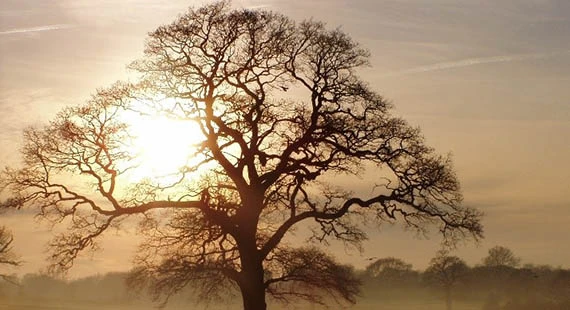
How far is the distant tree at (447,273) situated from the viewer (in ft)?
299

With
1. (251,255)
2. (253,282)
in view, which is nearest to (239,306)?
(253,282)

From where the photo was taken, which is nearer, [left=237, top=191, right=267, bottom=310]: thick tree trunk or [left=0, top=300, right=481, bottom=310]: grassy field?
[left=237, top=191, right=267, bottom=310]: thick tree trunk

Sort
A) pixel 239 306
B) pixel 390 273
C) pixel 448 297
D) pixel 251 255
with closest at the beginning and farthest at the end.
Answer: pixel 251 255 < pixel 239 306 < pixel 448 297 < pixel 390 273

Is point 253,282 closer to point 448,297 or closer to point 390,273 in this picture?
point 448,297

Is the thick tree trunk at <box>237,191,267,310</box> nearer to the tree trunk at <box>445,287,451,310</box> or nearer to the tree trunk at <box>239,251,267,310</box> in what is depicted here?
the tree trunk at <box>239,251,267,310</box>

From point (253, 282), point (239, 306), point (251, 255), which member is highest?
point (239, 306)

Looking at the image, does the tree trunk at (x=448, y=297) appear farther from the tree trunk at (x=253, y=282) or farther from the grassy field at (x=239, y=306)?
the tree trunk at (x=253, y=282)

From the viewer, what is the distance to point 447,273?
300 ft

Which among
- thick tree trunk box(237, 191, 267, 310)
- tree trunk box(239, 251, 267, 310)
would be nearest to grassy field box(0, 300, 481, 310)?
tree trunk box(239, 251, 267, 310)

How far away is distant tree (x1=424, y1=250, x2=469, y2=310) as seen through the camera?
299 ft

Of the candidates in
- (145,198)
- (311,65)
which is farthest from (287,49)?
(145,198)

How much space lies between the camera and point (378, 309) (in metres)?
89.1

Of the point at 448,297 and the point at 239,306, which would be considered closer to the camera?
the point at 239,306

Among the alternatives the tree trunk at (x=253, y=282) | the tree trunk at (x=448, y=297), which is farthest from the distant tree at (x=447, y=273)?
the tree trunk at (x=253, y=282)
